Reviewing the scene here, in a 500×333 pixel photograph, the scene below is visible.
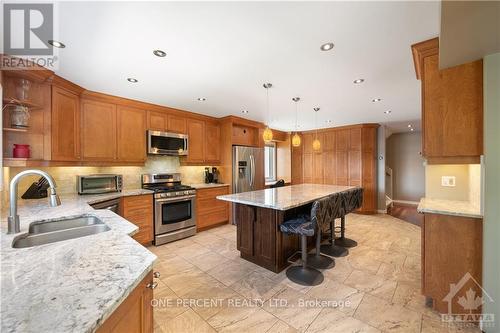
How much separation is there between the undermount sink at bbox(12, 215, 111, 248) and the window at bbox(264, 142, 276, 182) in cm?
559

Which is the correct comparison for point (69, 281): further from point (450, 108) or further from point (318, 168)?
point (318, 168)

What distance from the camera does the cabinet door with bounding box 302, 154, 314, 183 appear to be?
6.74m

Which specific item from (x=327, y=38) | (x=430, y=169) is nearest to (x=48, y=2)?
(x=327, y=38)

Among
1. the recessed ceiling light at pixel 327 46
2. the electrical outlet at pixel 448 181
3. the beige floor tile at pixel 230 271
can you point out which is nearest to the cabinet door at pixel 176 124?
the beige floor tile at pixel 230 271

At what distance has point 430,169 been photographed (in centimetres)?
243

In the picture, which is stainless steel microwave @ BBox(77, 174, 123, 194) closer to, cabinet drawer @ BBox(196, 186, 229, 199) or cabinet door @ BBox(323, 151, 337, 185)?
cabinet drawer @ BBox(196, 186, 229, 199)

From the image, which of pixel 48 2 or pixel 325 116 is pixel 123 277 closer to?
pixel 48 2

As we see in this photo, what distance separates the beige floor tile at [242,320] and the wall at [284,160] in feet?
17.6

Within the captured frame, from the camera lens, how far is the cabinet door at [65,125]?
8.58 ft

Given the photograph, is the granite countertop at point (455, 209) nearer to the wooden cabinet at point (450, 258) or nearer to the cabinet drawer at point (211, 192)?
the wooden cabinet at point (450, 258)

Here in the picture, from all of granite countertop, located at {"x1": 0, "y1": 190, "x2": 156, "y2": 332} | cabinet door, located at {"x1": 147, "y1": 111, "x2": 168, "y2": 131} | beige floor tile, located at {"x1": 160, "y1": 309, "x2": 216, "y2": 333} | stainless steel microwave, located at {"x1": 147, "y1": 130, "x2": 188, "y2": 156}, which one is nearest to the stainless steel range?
stainless steel microwave, located at {"x1": 147, "y1": 130, "x2": 188, "y2": 156}

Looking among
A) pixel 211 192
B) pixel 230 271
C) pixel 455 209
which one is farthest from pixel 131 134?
pixel 455 209

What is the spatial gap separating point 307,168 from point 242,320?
18.2ft

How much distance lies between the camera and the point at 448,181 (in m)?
2.32
